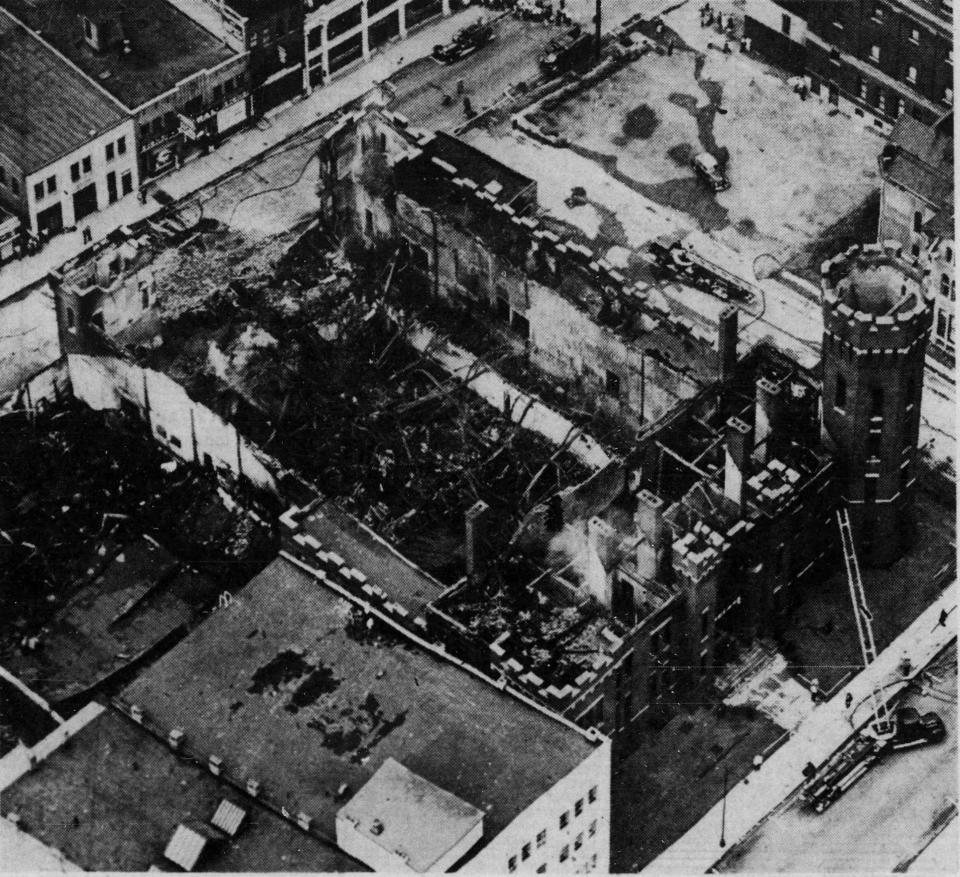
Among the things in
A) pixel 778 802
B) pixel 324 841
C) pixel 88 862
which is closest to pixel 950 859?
pixel 778 802

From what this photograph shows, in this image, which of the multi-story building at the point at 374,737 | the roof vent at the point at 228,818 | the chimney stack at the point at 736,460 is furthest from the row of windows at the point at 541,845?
the chimney stack at the point at 736,460

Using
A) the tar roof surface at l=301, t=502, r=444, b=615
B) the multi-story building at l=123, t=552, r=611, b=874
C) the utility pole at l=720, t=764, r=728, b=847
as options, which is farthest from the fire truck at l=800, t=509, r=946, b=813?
the tar roof surface at l=301, t=502, r=444, b=615

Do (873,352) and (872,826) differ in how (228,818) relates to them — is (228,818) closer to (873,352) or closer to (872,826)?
(872,826)

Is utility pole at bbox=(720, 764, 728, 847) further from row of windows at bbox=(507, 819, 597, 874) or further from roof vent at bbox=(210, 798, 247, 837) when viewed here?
roof vent at bbox=(210, 798, 247, 837)

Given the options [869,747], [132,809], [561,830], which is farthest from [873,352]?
[132,809]

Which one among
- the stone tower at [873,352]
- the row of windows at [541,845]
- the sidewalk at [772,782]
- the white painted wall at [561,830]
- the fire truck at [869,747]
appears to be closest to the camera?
the white painted wall at [561,830]

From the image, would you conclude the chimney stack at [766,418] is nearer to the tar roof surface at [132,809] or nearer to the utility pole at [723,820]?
the utility pole at [723,820]
